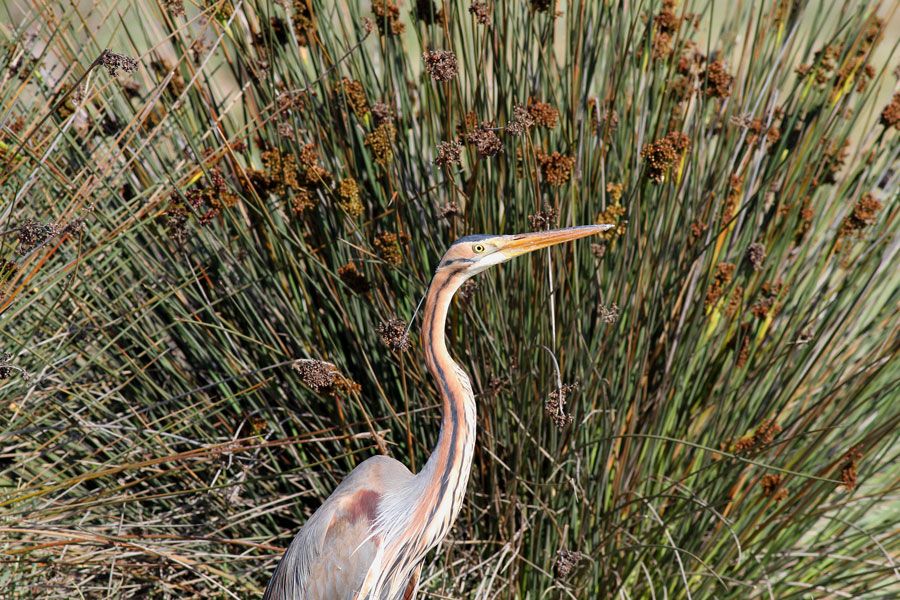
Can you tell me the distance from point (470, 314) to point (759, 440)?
30.8 inches

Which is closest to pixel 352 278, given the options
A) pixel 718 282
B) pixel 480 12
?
pixel 480 12

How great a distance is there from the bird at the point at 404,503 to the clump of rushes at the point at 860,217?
798 millimetres

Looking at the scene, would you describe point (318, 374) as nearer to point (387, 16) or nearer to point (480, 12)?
point (480, 12)

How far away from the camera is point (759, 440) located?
7.57 ft

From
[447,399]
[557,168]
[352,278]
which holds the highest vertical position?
[557,168]

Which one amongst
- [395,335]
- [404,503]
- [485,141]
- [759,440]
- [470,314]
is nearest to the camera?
[485,141]

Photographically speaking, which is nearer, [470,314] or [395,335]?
[395,335]

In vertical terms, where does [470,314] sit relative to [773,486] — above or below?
above

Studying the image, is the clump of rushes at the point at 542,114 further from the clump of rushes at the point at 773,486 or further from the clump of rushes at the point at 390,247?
Answer: the clump of rushes at the point at 773,486

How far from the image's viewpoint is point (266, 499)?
2734 mm

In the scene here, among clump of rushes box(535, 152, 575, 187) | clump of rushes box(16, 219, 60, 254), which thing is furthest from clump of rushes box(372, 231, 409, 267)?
clump of rushes box(16, 219, 60, 254)

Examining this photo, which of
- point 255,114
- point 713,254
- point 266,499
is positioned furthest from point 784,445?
point 255,114

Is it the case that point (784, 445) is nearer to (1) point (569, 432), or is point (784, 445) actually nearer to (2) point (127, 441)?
(1) point (569, 432)

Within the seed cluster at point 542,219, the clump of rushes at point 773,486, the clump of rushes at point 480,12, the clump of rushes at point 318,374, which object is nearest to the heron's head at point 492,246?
the seed cluster at point 542,219
